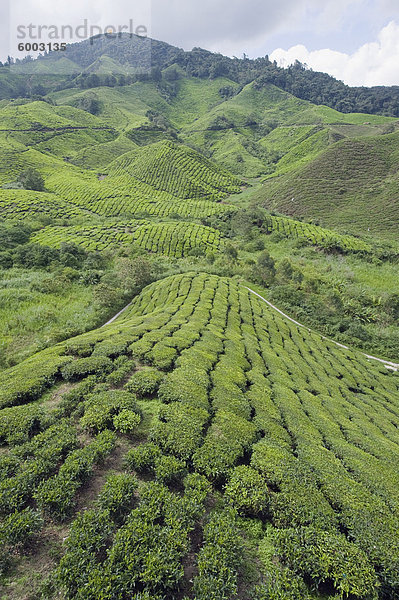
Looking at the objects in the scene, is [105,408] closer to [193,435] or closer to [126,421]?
[126,421]

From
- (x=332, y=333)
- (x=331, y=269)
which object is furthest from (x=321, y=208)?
(x=332, y=333)

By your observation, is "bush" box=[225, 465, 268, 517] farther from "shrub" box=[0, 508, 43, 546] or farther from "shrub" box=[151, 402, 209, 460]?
"shrub" box=[0, 508, 43, 546]

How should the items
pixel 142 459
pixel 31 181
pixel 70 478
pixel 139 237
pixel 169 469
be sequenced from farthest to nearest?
pixel 31 181 < pixel 139 237 < pixel 142 459 < pixel 169 469 < pixel 70 478

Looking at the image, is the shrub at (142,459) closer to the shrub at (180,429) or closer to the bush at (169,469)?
the bush at (169,469)

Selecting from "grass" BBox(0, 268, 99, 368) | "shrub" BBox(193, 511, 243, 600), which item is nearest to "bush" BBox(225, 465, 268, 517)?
"shrub" BBox(193, 511, 243, 600)

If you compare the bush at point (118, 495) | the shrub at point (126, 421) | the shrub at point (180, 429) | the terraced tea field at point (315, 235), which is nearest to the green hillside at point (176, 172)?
the terraced tea field at point (315, 235)

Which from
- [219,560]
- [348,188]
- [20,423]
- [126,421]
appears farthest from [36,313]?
[348,188]
